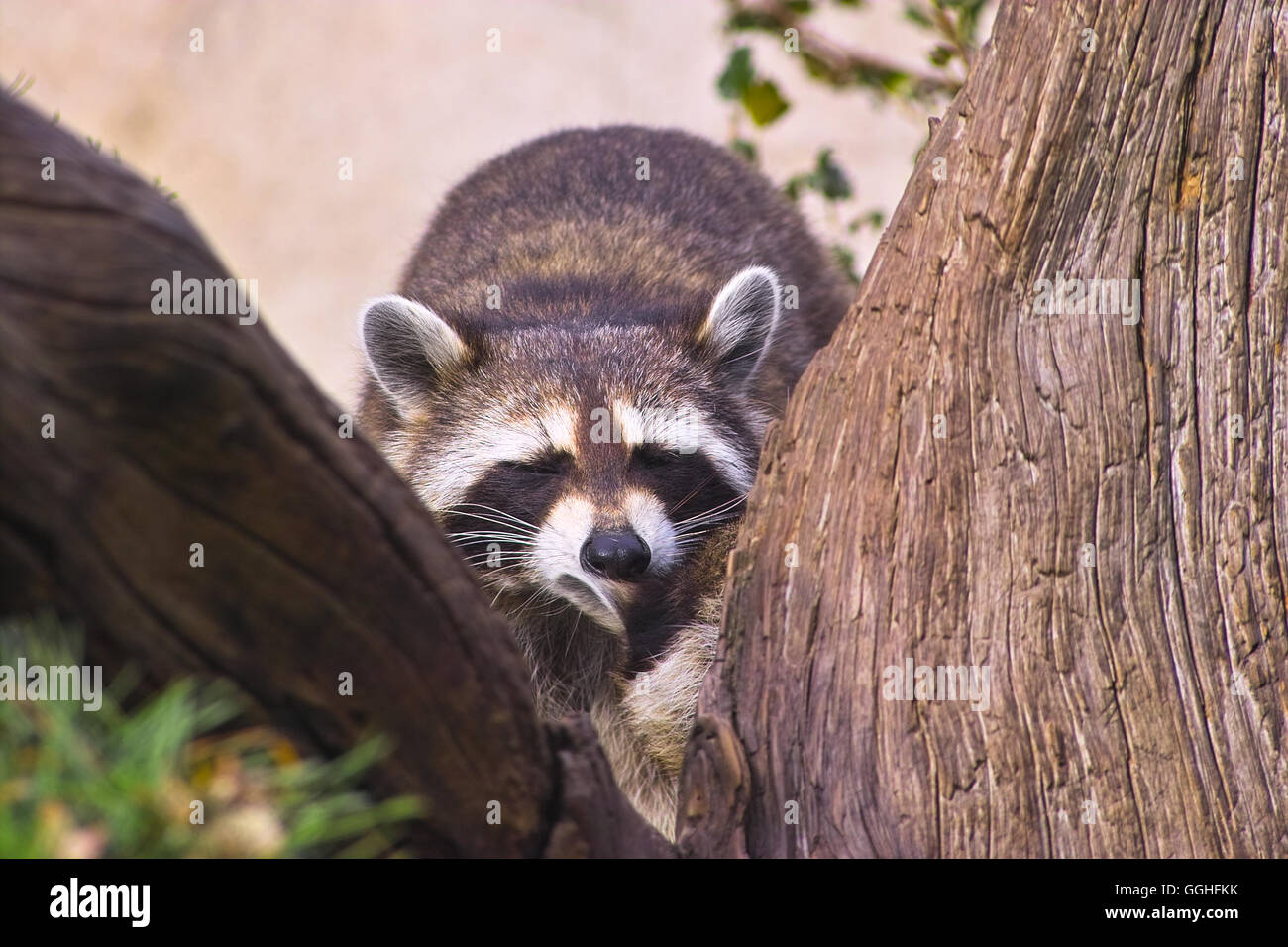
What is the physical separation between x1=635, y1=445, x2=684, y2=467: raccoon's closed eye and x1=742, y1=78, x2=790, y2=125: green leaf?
2.58 meters

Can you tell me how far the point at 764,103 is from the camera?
22.2 feet

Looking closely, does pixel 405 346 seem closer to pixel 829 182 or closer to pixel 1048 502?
pixel 829 182

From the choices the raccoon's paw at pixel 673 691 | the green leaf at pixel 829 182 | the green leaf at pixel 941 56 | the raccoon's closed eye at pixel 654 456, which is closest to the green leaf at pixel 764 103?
the green leaf at pixel 829 182

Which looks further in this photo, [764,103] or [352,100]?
[352,100]

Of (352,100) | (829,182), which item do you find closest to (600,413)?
(829,182)

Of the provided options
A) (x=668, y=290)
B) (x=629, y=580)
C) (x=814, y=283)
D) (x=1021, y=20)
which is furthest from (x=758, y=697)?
(x=814, y=283)

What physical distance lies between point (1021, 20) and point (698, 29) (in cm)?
1167

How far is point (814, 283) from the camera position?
270 inches

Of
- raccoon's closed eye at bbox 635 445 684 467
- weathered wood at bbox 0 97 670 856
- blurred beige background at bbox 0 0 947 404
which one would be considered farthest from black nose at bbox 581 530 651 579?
blurred beige background at bbox 0 0 947 404

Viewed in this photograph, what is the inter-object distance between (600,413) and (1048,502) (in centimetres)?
196

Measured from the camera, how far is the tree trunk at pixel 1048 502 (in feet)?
10.3

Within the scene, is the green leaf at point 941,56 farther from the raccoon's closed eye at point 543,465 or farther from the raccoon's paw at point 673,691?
the raccoon's paw at point 673,691

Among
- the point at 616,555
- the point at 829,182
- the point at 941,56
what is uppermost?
the point at 941,56

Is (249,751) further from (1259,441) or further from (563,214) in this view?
(563,214)
